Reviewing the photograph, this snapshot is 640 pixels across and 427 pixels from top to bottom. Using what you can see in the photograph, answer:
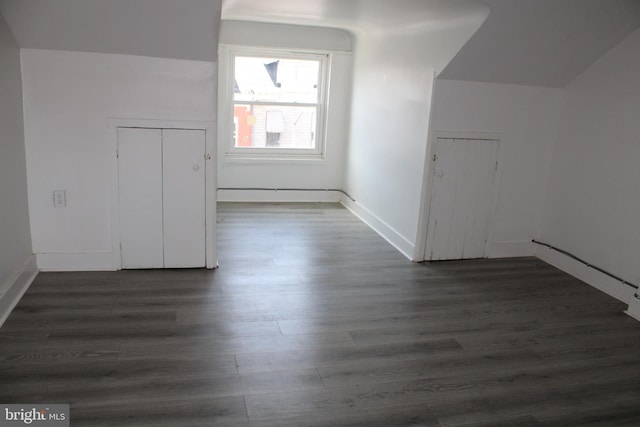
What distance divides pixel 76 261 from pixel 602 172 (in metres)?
4.27

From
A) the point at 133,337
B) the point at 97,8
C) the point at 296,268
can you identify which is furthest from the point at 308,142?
the point at 133,337

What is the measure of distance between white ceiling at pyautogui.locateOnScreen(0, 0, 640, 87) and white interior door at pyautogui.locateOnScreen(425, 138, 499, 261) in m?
0.63

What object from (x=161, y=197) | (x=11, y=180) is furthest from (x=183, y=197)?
(x=11, y=180)

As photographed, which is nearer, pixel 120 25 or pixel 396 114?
pixel 120 25

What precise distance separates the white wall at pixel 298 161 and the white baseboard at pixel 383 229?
55 cm

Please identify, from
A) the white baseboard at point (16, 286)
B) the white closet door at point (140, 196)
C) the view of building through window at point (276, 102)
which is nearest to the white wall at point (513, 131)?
the white closet door at point (140, 196)

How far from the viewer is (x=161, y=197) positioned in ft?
12.8

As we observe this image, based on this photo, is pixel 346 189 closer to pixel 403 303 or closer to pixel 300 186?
pixel 300 186

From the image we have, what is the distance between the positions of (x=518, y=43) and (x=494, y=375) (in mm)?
2543

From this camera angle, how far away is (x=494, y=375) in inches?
108

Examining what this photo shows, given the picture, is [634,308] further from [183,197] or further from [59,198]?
[59,198]

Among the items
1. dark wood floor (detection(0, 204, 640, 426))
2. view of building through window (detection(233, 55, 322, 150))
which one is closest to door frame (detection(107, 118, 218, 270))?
dark wood floor (detection(0, 204, 640, 426))

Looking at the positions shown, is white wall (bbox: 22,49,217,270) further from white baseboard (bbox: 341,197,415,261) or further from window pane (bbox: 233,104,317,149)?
window pane (bbox: 233,104,317,149)

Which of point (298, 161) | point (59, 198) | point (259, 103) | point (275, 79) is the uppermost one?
point (275, 79)
